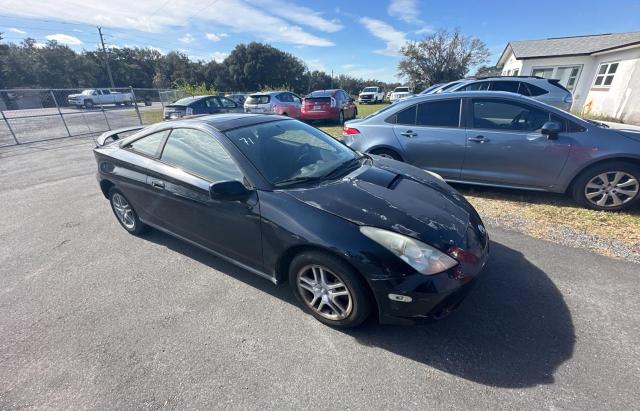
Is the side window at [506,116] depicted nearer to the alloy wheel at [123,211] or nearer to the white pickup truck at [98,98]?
the alloy wheel at [123,211]

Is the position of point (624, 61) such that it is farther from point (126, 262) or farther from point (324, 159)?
point (126, 262)

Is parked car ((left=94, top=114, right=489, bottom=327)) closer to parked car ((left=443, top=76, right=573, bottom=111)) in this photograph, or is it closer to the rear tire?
the rear tire

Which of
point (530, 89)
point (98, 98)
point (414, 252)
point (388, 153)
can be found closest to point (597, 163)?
point (388, 153)

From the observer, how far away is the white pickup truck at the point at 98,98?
24.8 metres

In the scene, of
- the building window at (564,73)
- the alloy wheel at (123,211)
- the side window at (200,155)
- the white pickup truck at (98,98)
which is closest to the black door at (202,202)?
the side window at (200,155)

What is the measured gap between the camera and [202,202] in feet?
8.49

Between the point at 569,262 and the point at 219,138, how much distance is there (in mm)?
3667

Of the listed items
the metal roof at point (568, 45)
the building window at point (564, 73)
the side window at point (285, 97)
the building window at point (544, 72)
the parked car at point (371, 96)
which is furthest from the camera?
the parked car at point (371, 96)

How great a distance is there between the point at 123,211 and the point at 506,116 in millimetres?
5510

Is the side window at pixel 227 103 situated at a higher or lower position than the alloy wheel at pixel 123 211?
higher

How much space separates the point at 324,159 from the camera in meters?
2.91

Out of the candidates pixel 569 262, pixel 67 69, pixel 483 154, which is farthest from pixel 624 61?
pixel 67 69

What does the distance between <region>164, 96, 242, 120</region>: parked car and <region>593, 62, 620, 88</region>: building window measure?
1859 cm

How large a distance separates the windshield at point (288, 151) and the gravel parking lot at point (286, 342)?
44.5 inches
